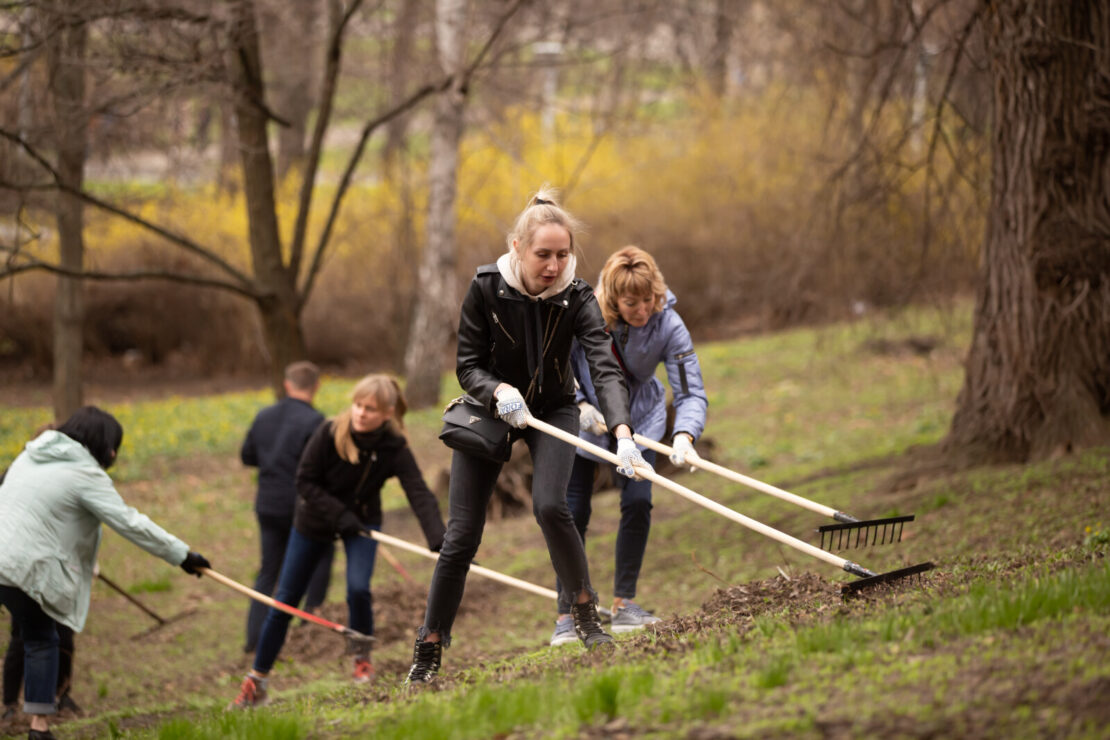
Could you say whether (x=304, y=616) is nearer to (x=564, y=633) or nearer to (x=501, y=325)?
(x=564, y=633)

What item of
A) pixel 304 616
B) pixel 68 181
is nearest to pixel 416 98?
pixel 68 181

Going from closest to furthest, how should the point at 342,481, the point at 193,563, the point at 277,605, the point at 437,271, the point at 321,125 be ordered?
the point at 193,563
the point at 277,605
the point at 342,481
the point at 321,125
the point at 437,271

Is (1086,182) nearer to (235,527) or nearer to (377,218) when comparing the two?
(235,527)

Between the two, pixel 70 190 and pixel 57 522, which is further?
pixel 70 190

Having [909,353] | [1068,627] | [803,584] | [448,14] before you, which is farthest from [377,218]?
[1068,627]

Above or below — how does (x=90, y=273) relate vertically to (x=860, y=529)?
above

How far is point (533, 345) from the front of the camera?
462cm

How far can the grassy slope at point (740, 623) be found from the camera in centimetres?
322

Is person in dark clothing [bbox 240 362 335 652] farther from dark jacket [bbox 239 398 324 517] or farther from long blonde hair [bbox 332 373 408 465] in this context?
long blonde hair [bbox 332 373 408 465]

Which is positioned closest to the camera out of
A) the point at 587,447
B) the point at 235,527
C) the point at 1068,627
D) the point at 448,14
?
the point at 1068,627

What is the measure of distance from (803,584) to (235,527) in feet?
26.3

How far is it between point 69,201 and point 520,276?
9209mm

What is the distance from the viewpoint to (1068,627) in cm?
347

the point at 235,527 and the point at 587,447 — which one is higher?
the point at 587,447
